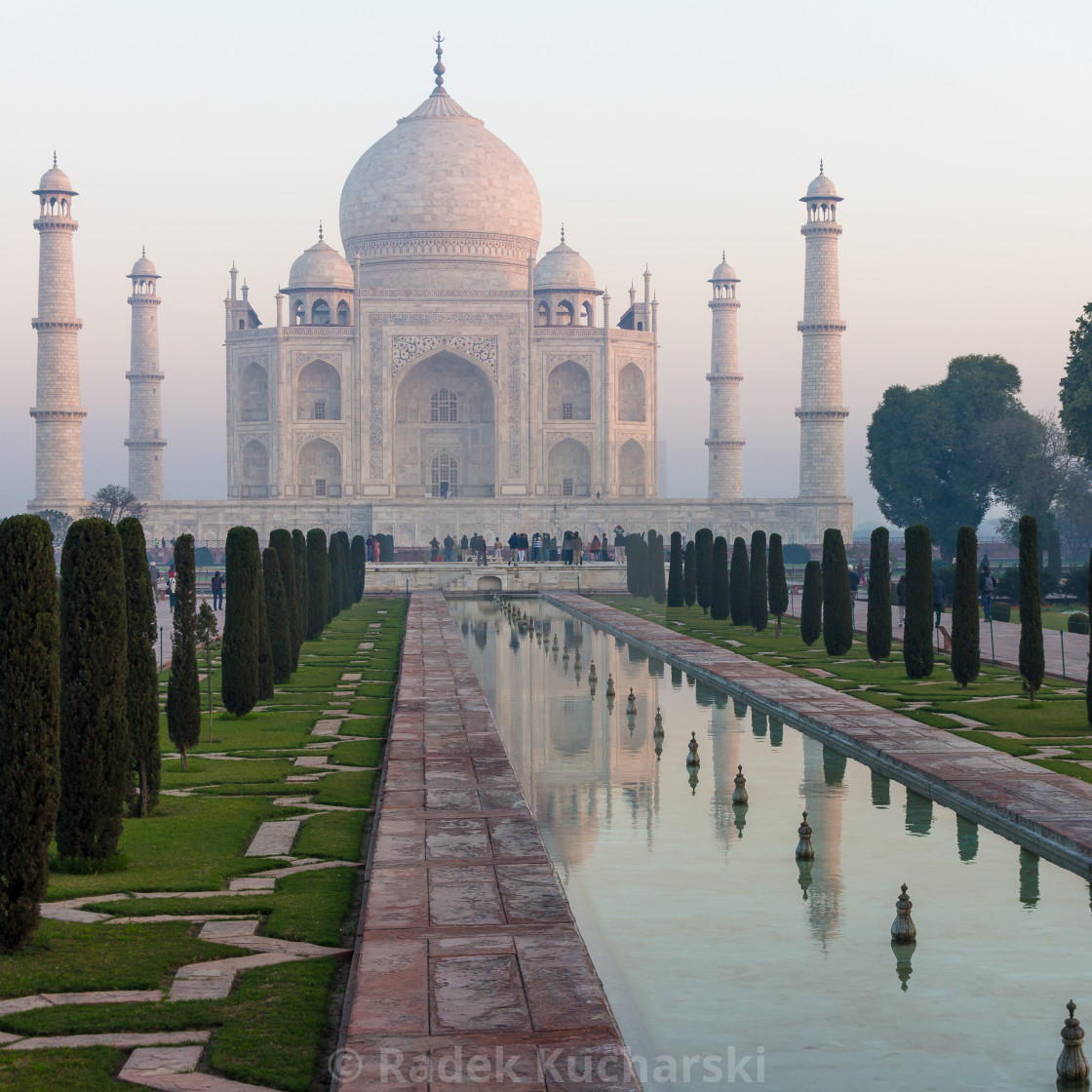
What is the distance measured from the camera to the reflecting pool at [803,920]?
500 centimetres

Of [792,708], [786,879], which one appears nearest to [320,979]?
[786,879]

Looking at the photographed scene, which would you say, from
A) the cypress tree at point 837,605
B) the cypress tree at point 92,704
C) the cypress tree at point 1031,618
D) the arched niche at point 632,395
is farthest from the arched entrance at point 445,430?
the cypress tree at point 92,704

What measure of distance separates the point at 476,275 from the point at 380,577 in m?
16.6

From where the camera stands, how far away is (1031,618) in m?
13.1

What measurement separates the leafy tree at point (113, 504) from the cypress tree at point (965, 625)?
30968 mm

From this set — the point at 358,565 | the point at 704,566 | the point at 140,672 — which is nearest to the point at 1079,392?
the point at 704,566

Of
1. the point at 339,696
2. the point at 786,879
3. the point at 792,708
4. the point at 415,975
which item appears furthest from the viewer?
the point at 339,696

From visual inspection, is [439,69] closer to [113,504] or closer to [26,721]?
[113,504]

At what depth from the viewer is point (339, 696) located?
47.2 ft

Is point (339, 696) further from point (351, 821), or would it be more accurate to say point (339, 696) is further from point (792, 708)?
point (351, 821)

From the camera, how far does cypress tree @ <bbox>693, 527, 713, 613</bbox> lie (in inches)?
1077

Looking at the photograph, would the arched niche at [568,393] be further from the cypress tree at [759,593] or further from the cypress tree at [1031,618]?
the cypress tree at [1031,618]

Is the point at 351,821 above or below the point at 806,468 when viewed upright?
below

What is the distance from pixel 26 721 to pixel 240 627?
21.5 ft
